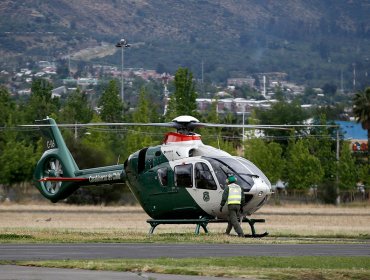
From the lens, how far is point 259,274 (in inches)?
835

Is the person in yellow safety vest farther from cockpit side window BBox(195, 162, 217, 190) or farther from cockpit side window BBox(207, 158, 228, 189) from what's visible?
cockpit side window BBox(195, 162, 217, 190)

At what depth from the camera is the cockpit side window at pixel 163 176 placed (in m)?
36.0

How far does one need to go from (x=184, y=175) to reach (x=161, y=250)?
8853 millimetres

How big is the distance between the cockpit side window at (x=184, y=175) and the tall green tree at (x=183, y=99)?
2092 inches

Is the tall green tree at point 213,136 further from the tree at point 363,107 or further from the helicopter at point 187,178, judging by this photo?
the helicopter at point 187,178

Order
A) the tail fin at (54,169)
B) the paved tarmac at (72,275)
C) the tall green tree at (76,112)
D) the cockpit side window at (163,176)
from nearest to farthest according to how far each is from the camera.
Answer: the paved tarmac at (72,275), the cockpit side window at (163,176), the tail fin at (54,169), the tall green tree at (76,112)

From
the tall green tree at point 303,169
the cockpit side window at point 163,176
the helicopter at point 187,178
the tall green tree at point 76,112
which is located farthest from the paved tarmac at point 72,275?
the tall green tree at point 76,112

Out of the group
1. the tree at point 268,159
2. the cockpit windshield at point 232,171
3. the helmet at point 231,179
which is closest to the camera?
the helmet at point 231,179

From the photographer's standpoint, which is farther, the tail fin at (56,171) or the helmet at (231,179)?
the tail fin at (56,171)

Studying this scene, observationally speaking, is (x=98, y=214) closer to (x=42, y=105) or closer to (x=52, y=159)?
(x=52, y=159)

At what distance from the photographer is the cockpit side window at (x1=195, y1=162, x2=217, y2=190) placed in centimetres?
3512

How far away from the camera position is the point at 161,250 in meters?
26.9

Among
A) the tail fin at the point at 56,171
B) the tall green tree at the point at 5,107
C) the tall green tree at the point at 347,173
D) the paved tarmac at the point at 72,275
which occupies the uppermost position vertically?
the paved tarmac at the point at 72,275

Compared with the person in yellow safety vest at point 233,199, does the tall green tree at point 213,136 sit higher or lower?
lower
